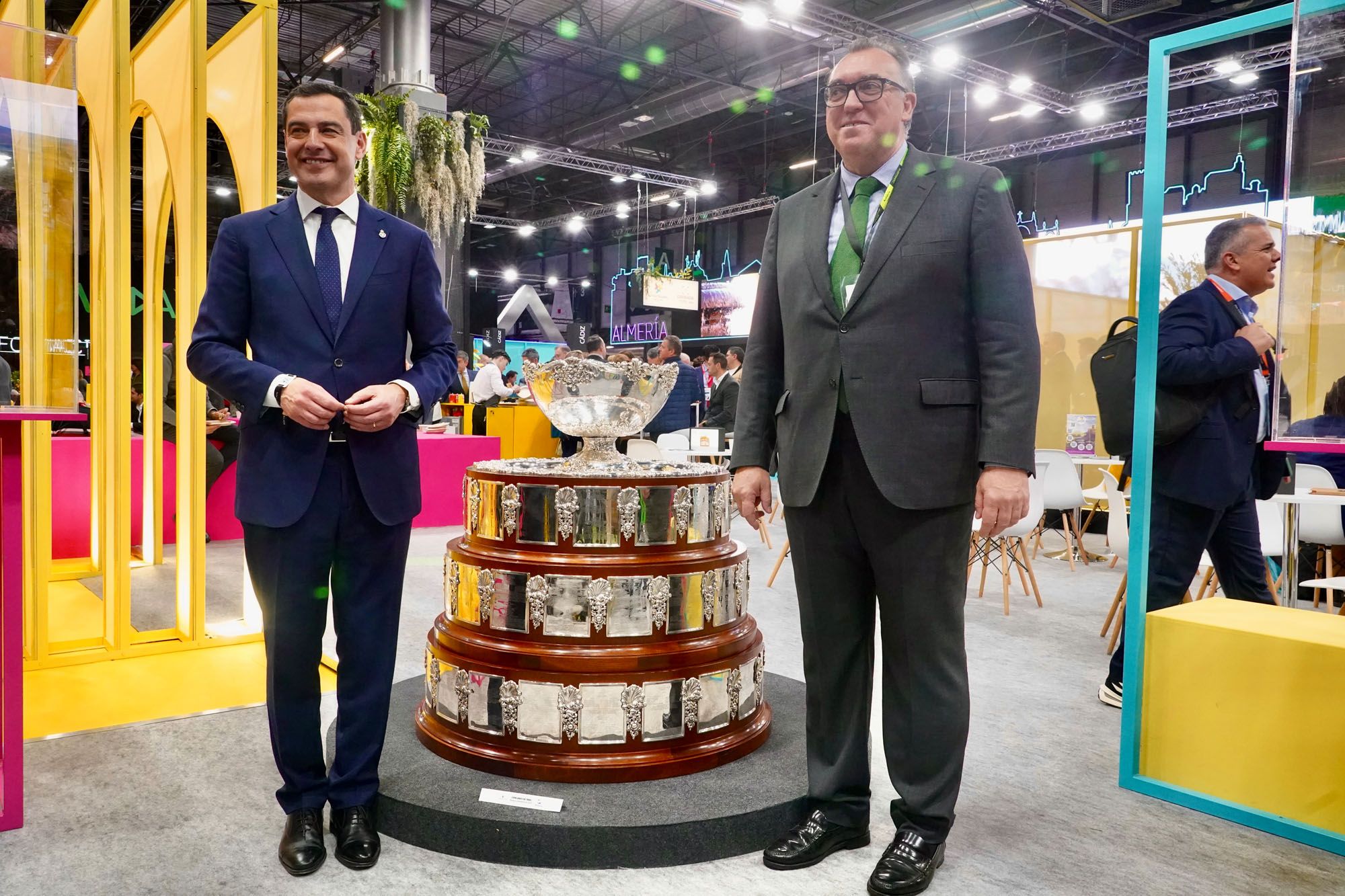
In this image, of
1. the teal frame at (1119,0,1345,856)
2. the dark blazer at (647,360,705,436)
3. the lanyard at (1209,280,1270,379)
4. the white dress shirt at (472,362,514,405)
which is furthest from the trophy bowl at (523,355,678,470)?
the white dress shirt at (472,362,514,405)

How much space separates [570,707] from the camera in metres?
2.17

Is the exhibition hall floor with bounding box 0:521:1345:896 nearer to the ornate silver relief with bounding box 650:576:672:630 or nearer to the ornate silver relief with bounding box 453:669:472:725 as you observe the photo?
the ornate silver relief with bounding box 453:669:472:725

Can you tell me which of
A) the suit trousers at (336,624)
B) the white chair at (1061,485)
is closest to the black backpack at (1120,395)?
the suit trousers at (336,624)

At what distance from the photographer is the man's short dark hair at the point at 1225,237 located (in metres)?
2.73

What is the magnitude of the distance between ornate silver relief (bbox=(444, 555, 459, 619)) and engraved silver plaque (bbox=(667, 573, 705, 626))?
1.76 feet

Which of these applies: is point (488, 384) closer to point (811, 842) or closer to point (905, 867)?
point (811, 842)

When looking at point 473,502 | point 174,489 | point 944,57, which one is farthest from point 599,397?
point 944,57

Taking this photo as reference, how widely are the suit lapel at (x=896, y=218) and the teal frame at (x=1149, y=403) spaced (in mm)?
856

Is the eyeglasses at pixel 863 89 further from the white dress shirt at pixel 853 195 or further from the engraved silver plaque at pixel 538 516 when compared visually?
the engraved silver plaque at pixel 538 516

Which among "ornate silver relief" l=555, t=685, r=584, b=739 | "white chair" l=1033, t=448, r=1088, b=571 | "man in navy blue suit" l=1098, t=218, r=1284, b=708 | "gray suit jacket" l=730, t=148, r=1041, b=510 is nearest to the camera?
"gray suit jacket" l=730, t=148, r=1041, b=510

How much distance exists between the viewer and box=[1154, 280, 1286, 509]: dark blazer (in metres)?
2.70

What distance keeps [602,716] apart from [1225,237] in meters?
2.25

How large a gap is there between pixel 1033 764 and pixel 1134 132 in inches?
432

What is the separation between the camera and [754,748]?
2.39m
